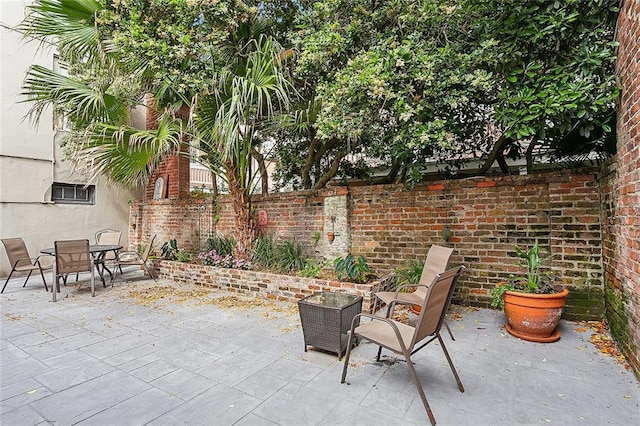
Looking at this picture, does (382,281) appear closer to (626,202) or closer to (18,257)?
(626,202)

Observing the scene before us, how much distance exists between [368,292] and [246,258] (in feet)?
8.01

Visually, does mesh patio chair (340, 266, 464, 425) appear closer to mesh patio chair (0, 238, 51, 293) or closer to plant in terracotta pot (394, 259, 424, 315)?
plant in terracotta pot (394, 259, 424, 315)

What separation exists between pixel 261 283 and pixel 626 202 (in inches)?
175

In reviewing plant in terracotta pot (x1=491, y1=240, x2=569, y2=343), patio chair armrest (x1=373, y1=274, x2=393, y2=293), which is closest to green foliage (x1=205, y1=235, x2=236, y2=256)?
patio chair armrest (x1=373, y1=274, x2=393, y2=293)

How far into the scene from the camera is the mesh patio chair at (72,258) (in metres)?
5.20

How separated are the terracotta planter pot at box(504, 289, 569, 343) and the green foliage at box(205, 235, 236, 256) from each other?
4758mm

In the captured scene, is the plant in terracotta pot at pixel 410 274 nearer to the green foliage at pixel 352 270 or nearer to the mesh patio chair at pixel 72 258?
the green foliage at pixel 352 270

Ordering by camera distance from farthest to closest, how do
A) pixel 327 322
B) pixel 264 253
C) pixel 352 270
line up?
pixel 264 253
pixel 352 270
pixel 327 322

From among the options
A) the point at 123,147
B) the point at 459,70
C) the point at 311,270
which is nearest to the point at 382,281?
the point at 311,270

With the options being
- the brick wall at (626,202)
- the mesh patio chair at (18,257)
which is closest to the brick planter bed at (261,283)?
the mesh patio chair at (18,257)

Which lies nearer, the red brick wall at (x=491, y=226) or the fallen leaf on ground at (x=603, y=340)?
the fallen leaf on ground at (x=603, y=340)

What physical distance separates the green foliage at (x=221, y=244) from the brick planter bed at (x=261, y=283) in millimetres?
550

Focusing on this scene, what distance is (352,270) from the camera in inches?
182

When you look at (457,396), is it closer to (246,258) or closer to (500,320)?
(500,320)
